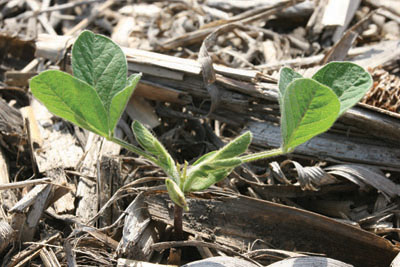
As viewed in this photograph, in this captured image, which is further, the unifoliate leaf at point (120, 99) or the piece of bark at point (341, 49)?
the piece of bark at point (341, 49)

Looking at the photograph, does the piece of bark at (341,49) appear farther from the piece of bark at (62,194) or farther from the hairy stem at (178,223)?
the piece of bark at (62,194)

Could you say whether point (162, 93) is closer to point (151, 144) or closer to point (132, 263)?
point (151, 144)

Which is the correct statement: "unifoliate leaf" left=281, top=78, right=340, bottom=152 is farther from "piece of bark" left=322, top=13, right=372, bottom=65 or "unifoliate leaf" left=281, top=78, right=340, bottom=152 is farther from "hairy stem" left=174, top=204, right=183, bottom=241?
"piece of bark" left=322, top=13, right=372, bottom=65

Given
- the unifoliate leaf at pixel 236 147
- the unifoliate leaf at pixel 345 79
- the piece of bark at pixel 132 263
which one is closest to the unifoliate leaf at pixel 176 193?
the unifoliate leaf at pixel 236 147

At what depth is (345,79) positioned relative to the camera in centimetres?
115

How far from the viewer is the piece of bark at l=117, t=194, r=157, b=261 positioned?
1.33 metres

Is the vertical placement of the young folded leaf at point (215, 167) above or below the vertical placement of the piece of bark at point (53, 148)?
above

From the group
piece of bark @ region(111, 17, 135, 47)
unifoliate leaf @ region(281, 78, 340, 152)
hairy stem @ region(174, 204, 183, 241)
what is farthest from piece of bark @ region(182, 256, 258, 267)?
piece of bark @ region(111, 17, 135, 47)

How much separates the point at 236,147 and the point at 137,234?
439 mm

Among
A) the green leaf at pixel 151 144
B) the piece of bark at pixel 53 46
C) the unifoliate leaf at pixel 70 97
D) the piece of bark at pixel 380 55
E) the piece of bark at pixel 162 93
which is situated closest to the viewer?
the unifoliate leaf at pixel 70 97

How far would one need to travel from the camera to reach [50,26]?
2432 mm

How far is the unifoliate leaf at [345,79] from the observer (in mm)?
1116

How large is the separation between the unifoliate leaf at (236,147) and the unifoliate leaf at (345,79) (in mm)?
242

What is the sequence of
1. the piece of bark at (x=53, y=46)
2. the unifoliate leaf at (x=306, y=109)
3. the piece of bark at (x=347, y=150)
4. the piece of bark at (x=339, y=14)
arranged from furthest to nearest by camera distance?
the piece of bark at (x=339, y=14), the piece of bark at (x=53, y=46), the piece of bark at (x=347, y=150), the unifoliate leaf at (x=306, y=109)
